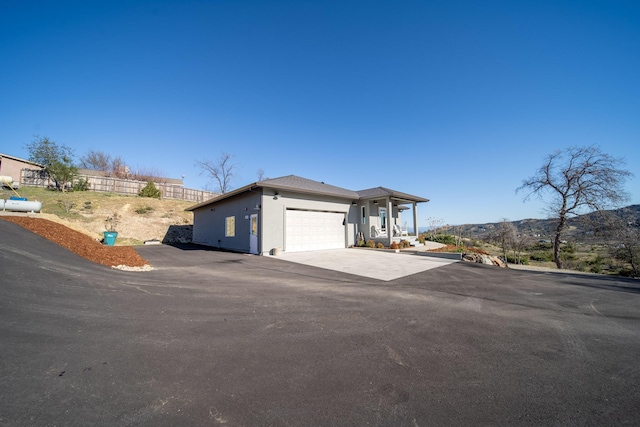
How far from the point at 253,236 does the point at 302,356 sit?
11462 millimetres

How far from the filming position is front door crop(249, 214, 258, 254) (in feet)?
44.1

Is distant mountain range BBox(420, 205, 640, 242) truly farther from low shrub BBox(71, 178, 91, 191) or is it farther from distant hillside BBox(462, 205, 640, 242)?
low shrub BBox(71, 178, 91, 191)

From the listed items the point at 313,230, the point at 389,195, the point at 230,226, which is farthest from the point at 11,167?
the point at 389,195

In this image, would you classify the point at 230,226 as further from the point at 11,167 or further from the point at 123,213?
the point at 11,167

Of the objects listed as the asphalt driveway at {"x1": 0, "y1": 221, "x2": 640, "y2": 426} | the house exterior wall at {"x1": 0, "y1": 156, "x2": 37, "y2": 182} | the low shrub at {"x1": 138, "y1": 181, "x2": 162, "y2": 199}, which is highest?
the house exterior wall at {"x1": 0, "y1": 156, "x2": 37, "y2": 182}

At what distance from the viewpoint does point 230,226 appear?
1686 centimetres

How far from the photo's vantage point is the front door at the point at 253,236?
1343 centimetres

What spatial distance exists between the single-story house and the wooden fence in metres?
12.7

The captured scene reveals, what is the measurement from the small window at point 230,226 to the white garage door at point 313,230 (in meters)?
4.53

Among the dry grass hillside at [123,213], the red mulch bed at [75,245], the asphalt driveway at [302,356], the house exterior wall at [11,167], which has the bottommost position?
the asphalt driveway at [302,356]

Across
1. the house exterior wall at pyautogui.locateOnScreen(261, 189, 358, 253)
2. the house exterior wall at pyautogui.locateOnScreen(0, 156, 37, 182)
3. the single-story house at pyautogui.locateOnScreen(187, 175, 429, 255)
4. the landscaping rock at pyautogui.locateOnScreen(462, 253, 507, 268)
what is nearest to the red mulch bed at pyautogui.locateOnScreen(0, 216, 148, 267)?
the house exterior wall at pyautogui.locateOnScreen(261, 189, 358, 253)

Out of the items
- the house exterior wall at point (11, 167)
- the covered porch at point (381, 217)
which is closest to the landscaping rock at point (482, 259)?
the covered porch at point (381, 217)

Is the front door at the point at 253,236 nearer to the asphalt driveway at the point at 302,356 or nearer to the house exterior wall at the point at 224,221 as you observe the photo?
the house exterior wall at the point at 224,221


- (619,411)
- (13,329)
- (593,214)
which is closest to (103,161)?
(13,329)
